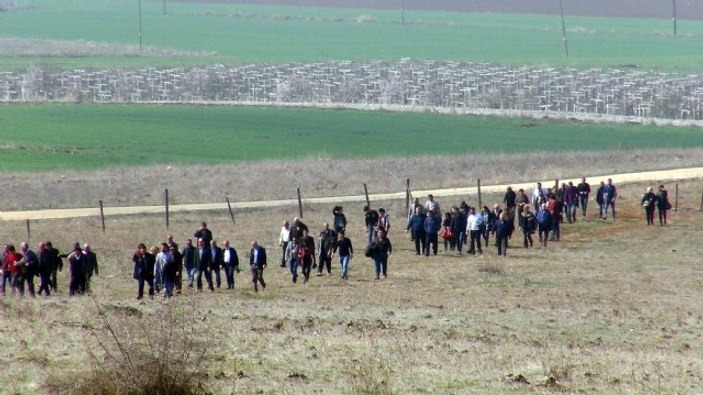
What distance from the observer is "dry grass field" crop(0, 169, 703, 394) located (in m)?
15.0

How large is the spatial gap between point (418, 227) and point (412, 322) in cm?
1233

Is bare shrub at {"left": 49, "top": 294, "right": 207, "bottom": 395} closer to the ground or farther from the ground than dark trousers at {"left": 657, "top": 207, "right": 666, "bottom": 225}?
farther from the ground

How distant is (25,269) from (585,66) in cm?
8831

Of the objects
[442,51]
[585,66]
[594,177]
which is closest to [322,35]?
[442,51]

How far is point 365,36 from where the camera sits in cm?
15975

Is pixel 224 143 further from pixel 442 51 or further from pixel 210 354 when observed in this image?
pixel 442 51

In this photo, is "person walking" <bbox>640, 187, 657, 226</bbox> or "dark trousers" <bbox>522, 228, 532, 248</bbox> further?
"person walking" <bbox>640, 187, 657, 226</bbox>

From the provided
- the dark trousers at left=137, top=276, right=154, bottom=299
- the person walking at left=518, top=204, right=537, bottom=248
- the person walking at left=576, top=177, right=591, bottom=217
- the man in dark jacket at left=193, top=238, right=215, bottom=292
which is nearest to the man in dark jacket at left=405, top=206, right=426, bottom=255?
the person walking at left=518, top=204, right=537, bottom=248

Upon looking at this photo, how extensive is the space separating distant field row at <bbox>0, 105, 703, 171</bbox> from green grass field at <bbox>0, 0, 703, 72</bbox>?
29.0 m

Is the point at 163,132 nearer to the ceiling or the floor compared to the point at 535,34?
nearer to the floor

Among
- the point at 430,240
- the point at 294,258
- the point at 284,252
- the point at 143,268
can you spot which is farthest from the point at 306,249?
the point at 430,240

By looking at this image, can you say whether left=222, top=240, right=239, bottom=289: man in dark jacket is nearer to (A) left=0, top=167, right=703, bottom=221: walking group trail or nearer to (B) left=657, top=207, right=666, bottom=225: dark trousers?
(A) left=0, top=167, right=703, bottom=221: walking group trail

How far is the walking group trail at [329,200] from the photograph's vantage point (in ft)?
142

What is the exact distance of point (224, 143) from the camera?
69.4m
